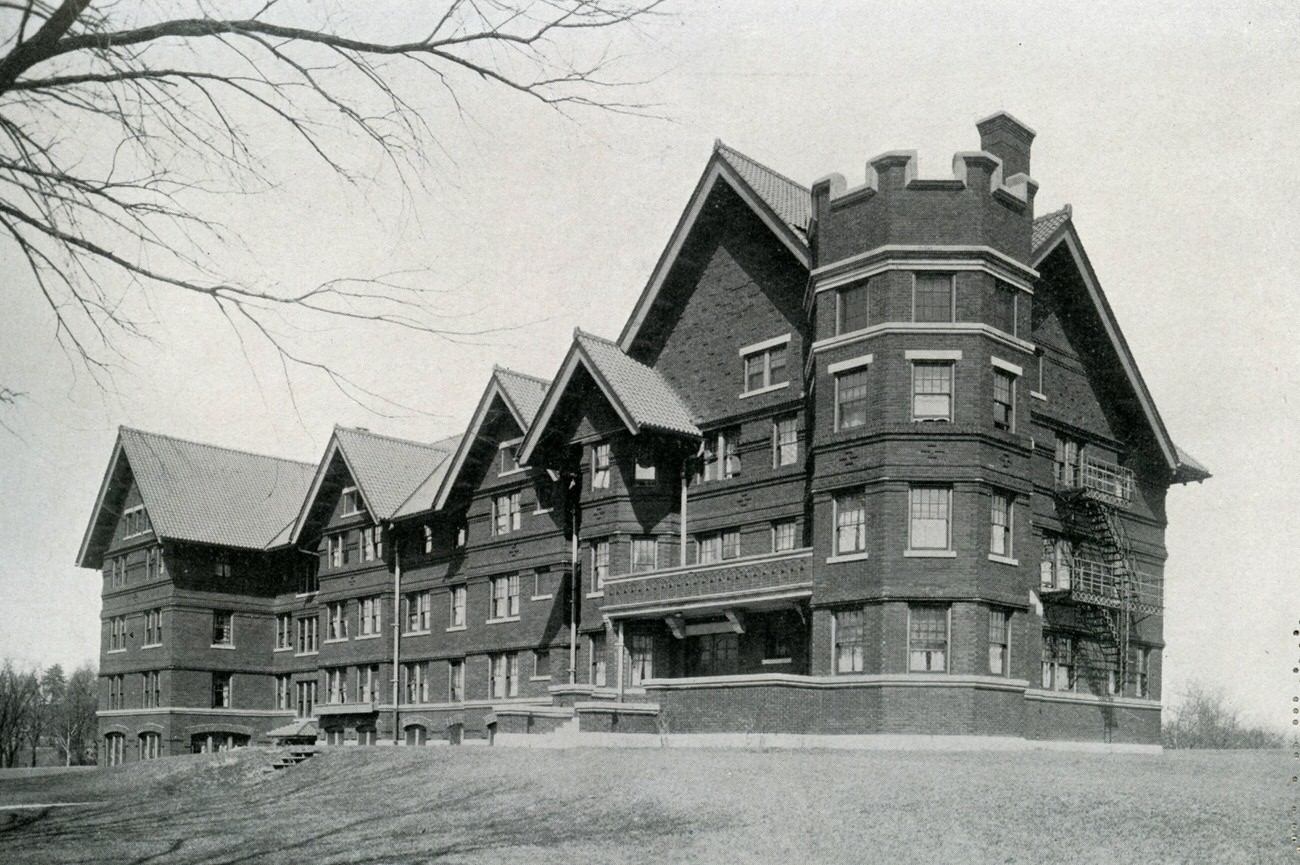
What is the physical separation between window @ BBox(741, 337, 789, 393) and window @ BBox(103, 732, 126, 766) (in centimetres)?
3634

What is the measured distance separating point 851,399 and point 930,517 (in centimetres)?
323

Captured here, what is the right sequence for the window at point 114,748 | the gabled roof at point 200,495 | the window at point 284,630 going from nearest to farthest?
1. the gabled roof at point 200,495
2. the window at point 114,748
3. the window at point 284,630

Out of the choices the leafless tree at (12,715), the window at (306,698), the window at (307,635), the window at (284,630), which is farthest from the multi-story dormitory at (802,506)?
the leafless tree at (12,715)

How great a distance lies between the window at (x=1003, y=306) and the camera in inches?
1101

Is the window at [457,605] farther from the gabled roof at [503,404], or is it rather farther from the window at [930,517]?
the window at [930,517]

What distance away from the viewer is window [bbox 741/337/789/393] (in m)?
32.2

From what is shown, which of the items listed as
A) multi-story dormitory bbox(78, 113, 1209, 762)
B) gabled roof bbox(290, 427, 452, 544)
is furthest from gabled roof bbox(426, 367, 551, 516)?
gabled roof bbox(290, 427, 452, 544)

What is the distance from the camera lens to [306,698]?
5312 centimetres

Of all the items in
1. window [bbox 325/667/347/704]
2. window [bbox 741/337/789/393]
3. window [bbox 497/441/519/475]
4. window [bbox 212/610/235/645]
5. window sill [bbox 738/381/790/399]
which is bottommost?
window [bbox 325/667/347/704]

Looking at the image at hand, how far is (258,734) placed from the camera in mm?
53469

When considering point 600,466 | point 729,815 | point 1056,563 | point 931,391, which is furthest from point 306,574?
point 729,815

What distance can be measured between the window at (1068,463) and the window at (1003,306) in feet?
18.4

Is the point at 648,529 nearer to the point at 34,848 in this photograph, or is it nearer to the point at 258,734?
the point at 34,848

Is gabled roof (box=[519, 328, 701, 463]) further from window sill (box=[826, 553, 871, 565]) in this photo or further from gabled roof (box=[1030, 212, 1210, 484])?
gabled roof (box=[1030, 212, 1210, 484])
